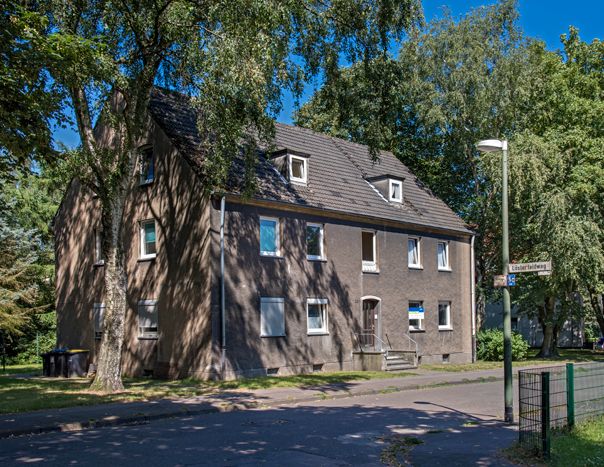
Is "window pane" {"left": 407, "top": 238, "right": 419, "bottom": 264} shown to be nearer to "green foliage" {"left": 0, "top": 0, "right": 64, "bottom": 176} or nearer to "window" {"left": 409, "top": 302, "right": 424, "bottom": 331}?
"window" {"left": 409, "top": 302, "right": 424, "bottom": 331}

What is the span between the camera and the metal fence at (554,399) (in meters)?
9.20

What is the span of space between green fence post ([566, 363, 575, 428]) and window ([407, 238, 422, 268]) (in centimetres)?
1925

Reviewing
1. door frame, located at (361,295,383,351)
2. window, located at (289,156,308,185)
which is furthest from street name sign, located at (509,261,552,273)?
door frame, located at (361,295,383,351)

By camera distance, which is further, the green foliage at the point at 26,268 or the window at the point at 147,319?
the green foliage at the point at 26,268

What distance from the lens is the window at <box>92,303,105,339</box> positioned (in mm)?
26328

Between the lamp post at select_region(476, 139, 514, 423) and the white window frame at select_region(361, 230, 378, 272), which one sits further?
the white window frame at select_region(361, 230, 378, 272)

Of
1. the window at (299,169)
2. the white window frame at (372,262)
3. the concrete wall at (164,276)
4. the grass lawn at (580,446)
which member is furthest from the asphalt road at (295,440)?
the window at (299,169)

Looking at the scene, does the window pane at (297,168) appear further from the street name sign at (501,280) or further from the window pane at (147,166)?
the street name sign at (501,280)

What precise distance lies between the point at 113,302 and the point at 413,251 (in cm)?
1602

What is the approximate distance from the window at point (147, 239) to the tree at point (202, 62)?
19.1 feet

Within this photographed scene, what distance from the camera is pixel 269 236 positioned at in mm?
24141

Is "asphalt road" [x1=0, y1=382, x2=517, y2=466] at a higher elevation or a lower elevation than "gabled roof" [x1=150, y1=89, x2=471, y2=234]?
lower

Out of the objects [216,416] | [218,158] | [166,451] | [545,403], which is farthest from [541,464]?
[218,158]

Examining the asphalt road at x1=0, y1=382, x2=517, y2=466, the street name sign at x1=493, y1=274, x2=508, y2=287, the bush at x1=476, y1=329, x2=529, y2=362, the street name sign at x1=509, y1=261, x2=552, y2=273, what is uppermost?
the street name sign at x1=509, y1=261, x2=552, y2=273
